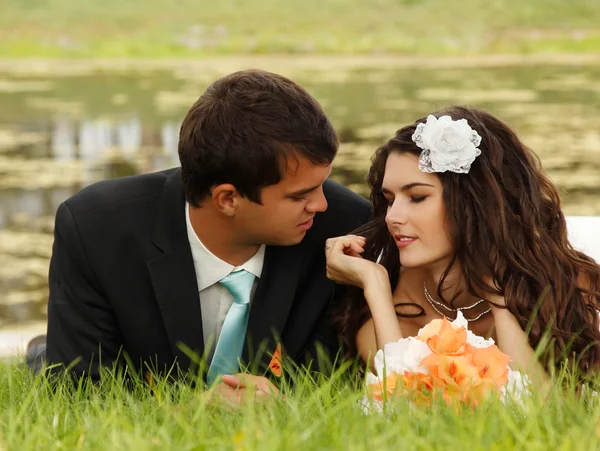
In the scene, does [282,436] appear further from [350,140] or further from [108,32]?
[108,32]

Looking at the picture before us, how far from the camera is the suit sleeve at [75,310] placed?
332cm

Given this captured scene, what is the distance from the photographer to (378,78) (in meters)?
19.5

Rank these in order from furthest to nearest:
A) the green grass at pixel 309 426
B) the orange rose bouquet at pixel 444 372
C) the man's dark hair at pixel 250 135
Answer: the man's dark hair at pixel 250 135, the orange rose bouquet at pixel 444 372, the green grass at pixel 309 426

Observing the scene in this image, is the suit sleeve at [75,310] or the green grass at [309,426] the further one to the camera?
the suit sleeve at [75,310]

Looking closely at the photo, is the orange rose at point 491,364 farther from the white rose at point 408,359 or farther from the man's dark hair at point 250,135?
the man's dark hair at point 250,135

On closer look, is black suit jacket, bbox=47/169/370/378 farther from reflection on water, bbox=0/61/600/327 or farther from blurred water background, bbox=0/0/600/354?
reflection on water, bbox=0/61/600/327

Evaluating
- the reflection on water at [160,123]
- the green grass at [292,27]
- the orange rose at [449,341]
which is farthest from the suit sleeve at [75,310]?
the green grass at [292,27]

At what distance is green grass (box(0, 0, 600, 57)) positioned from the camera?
22656 mm

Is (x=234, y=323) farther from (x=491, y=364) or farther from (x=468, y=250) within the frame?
(x=491, y=364)

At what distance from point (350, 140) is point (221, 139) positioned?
30.3 ft

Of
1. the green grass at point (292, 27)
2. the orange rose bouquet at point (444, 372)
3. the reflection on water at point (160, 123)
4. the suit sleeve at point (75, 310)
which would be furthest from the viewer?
the green grass at point (292, 27)

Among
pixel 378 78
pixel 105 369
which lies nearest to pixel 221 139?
pixel 105 369

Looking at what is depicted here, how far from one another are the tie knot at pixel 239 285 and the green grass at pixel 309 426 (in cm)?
93

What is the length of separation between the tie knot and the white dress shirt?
2cm
